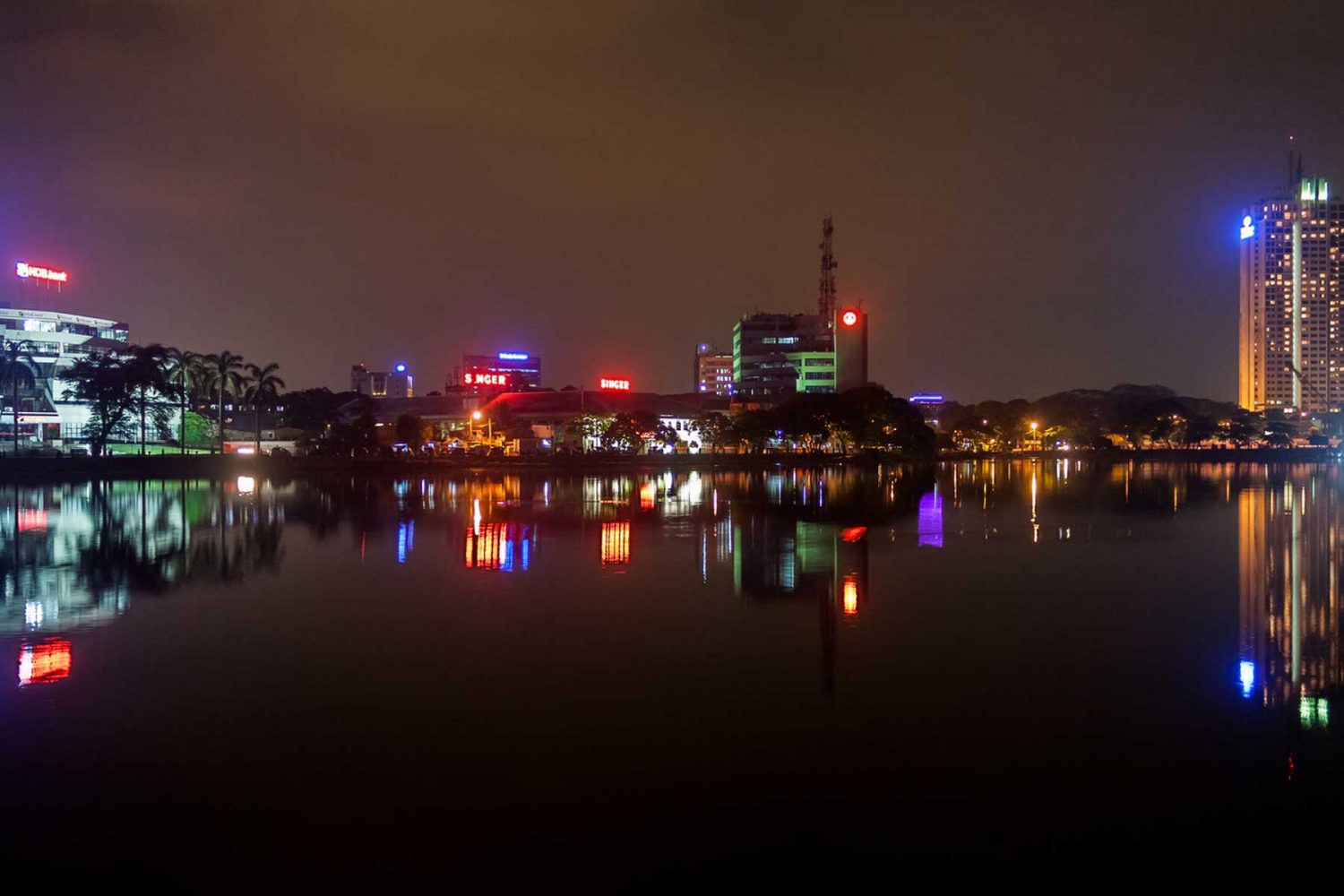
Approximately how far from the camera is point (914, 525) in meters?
33.4

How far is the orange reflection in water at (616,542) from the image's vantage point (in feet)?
81.1

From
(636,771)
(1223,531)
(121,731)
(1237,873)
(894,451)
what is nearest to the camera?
(1237,873)

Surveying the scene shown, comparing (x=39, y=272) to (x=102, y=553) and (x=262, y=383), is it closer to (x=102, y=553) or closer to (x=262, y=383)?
(x=262, y=383)

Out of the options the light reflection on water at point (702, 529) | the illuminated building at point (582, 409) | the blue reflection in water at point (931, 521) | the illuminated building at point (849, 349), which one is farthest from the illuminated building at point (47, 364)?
the illuminated building at point (849, 349)

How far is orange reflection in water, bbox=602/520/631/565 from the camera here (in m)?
24.7

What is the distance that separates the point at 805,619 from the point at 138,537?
70.6 feet

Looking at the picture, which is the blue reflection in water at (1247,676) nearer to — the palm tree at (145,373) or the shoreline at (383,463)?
the shoreline at (383,463)

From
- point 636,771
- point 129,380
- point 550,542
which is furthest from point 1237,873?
point 129,380

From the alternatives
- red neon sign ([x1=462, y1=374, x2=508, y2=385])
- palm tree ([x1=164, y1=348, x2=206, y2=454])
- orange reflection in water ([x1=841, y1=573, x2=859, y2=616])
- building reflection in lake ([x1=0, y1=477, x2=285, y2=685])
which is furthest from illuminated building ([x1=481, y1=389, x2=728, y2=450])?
orange reflection in water ([x1=841, y1=573, x2=859, y2=616])

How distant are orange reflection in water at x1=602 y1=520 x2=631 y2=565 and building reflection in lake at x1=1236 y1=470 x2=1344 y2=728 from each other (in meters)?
13.5

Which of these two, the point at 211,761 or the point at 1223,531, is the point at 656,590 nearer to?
the point at 211,761

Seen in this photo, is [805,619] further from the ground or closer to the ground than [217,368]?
closer to the ground

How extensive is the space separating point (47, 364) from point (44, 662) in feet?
338

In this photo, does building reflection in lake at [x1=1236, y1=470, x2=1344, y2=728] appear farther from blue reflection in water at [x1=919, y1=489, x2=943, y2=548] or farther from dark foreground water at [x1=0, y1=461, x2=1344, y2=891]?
blue reflection in water at [x1=919, y1=489, x2=943, y2=548]
